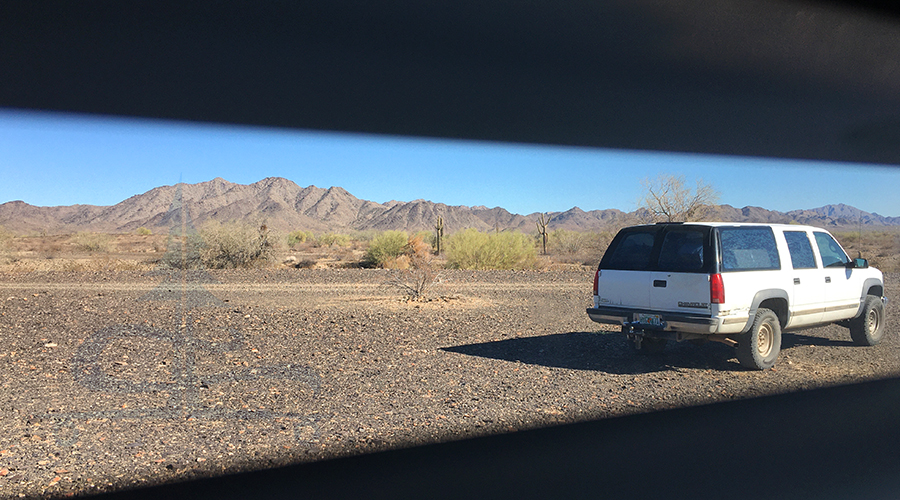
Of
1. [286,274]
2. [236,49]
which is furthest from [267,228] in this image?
[236,49]

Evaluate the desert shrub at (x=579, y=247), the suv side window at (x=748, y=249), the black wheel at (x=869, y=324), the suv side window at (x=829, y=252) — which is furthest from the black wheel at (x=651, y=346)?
the desert shrub at (x=579, y=247)

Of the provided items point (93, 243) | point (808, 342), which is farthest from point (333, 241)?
point (808, 342)

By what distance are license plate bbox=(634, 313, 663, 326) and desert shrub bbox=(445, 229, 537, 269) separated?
78.6 ft

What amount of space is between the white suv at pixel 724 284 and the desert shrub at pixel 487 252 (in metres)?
23.1

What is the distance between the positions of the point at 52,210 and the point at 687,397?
105 meters

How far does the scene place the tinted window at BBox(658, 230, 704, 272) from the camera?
8.32 m

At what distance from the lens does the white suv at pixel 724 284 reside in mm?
8086

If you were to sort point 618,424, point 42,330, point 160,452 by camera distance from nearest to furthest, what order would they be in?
point 160,452, point 618,424, point 42,330

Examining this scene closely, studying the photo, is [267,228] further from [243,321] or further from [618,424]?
[618,424]

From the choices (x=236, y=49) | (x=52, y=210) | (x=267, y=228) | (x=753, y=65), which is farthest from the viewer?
(x=52, y=210)

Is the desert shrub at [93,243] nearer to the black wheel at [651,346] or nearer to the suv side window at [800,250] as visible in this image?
the black wheel at [651,346]

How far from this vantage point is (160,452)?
213 inches

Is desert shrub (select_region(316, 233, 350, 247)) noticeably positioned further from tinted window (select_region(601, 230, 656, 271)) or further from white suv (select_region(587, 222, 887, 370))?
white suv (select_region(587, 222, 887, 370))

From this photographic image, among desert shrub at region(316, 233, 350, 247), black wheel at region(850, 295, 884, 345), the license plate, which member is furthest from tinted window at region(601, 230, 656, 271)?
desert shrub at region(316, 233, 350, 247)
